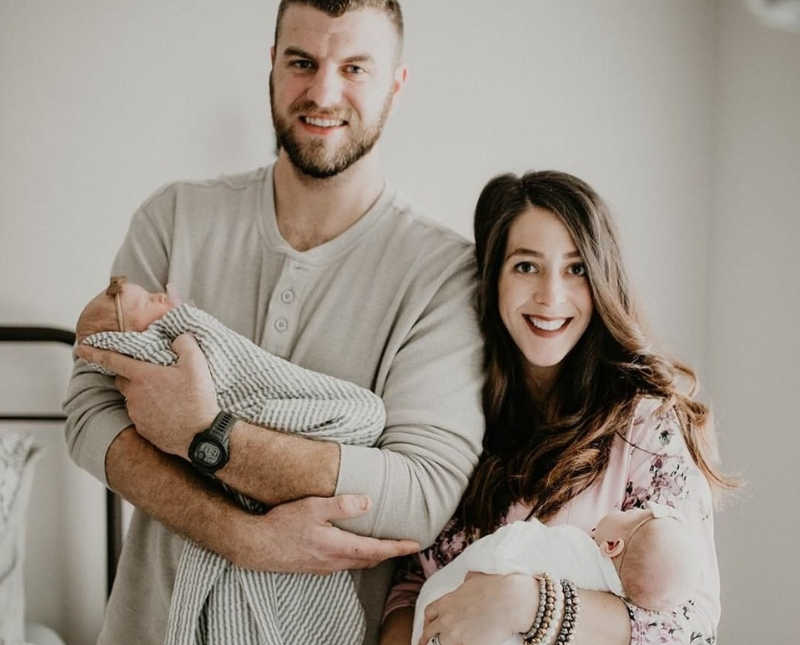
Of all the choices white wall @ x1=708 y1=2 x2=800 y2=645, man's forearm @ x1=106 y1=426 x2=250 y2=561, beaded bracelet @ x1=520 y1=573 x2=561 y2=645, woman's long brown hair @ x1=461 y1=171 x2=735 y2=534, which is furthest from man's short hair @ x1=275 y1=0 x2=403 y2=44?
beaded bracelet @ x1=520 y1=573 x2=561 y2=645

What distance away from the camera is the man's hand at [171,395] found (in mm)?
1329

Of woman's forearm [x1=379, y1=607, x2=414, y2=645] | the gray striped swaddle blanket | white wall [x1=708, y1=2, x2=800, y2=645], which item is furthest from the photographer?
white wall [x1=708, y1=2, x2=800, y2=645]

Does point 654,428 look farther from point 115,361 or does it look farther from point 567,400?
point 115,361

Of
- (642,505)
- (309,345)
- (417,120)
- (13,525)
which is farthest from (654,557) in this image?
(13,525)

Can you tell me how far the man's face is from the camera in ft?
5.09

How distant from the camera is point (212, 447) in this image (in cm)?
130

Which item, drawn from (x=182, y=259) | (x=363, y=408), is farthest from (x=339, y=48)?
(x=363, y=408)

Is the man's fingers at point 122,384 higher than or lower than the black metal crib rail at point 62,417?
higher

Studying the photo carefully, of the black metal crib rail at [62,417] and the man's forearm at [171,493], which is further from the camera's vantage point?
the black metal crib rail at [62,417]

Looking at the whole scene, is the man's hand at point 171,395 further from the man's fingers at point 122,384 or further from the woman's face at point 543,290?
the woman's face at point 543,290

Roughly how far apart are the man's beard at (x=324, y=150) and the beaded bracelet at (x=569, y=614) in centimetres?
86

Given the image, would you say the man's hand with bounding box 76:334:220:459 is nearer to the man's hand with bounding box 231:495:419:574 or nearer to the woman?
the man's hand with bounding box 231:495:419:574

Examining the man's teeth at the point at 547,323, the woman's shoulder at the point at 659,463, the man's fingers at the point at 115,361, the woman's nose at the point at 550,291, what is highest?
the woman's nose at the point at 550,291

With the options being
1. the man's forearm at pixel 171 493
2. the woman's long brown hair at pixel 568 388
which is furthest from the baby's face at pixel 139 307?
the woman's long brown hair at pixel 568 388
